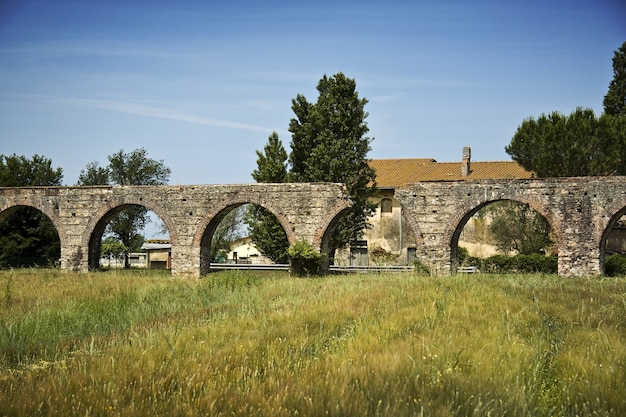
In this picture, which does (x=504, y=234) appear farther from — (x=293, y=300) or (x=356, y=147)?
(x=293, y=300)

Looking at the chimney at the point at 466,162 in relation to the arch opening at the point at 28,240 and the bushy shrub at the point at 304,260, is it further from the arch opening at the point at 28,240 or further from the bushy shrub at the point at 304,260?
the arch opening at the point at 28,240

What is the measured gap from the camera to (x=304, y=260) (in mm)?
22297

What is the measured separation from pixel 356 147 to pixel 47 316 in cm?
1965

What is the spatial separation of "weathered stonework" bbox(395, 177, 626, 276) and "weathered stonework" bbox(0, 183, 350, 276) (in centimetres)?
309

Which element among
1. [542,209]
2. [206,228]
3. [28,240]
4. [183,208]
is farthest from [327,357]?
[28,240]

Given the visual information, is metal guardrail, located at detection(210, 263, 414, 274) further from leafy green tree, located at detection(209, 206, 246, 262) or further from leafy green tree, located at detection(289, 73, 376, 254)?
leafy green tree, located at detection(209, 206, 246, 262)

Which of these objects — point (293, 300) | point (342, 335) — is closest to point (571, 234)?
point (293, 300)

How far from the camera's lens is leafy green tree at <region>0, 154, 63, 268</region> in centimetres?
3083

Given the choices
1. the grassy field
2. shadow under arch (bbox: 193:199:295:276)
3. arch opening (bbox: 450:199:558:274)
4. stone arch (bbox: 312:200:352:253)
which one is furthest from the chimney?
the grassy field

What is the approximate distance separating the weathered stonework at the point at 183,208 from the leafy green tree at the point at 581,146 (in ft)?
44.2

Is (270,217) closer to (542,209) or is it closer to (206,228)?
(206,228)

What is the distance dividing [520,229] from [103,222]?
21563 mm

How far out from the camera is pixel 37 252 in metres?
32.2

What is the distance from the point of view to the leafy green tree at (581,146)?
30.1 m
